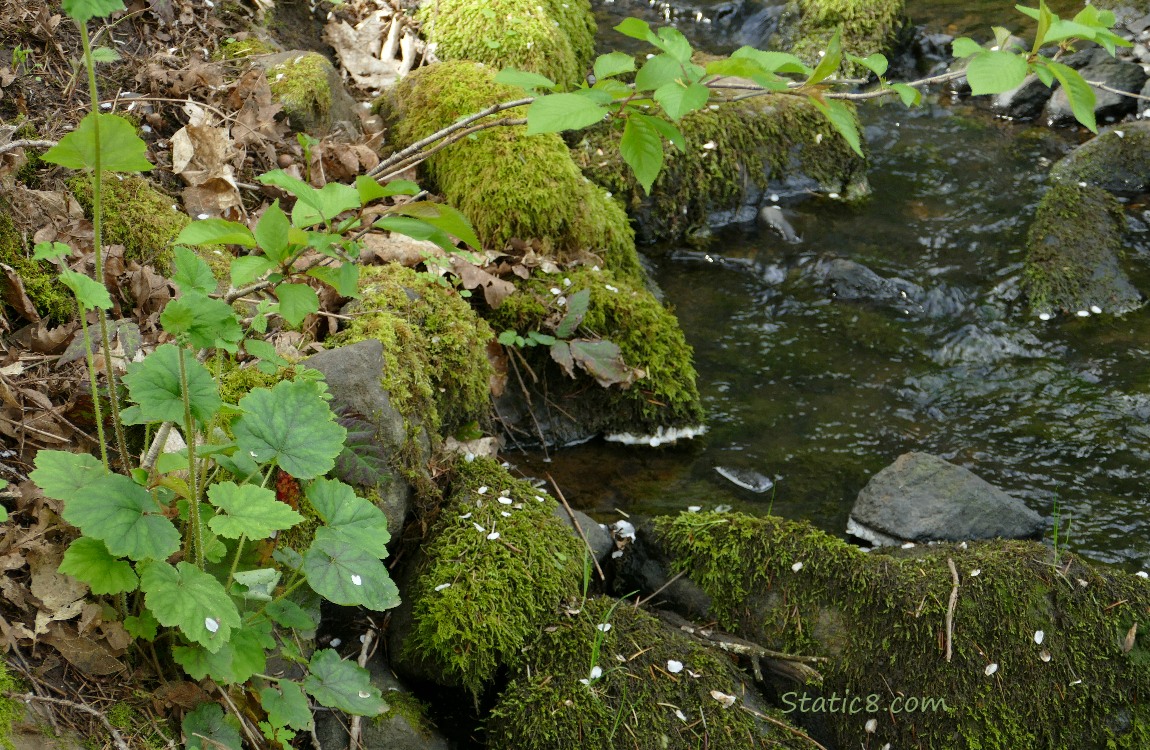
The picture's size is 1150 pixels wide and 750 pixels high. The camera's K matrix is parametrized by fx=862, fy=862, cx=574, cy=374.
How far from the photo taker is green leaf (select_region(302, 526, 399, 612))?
220cm

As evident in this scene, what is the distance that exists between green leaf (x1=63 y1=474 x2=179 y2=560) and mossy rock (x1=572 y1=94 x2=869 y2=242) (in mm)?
5306

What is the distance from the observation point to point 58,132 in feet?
13.1

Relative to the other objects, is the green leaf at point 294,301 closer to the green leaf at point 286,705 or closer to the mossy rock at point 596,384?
the green leaf at point 286,705

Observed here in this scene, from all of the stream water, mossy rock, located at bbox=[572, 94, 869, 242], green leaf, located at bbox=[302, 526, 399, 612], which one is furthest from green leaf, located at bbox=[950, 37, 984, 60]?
mossy rock, located at bbox=[572, 94, 869, 242]

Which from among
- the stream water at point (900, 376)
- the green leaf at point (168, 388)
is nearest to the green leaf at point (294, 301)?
the green leaf at point (168, 388)

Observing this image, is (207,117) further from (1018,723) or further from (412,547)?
(1018,723)

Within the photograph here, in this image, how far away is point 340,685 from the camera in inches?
95.6

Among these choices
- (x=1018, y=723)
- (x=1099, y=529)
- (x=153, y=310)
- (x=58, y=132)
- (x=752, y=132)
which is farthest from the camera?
(x=752, y=132)

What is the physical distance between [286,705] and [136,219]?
2521 millimetres

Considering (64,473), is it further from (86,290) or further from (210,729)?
(210,729)

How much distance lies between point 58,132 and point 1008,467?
525 cm

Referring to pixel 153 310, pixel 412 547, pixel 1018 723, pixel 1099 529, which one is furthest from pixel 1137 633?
pixel 153 310

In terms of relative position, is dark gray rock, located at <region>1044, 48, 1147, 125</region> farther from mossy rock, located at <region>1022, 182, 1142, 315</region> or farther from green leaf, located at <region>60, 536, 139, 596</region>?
green leaf, located at <region>60, 536, 139, 596</region>

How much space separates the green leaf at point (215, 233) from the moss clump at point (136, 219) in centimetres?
200
